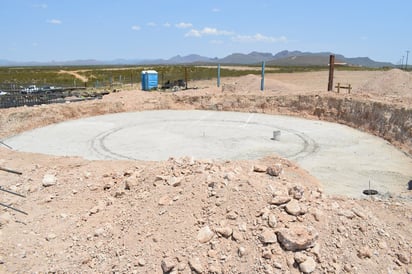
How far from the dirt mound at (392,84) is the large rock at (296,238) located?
21.0 meters

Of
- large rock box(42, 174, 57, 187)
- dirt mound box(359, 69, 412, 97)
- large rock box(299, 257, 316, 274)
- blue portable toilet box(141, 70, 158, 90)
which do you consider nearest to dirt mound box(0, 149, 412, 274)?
large rock box(299, 257, 316, 274)

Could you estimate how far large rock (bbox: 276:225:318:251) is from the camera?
15.9 ft

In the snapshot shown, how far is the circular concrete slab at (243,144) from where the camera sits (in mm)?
10555

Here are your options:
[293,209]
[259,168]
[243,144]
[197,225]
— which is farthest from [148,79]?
[293,209]

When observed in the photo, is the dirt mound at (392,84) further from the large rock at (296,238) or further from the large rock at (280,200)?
the large rock at (296,238)

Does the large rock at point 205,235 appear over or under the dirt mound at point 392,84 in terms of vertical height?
under

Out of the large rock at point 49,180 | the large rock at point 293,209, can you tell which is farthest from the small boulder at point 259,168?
the large rock at point 49,180

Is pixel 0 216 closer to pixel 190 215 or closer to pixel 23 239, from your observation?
pixel 23 239

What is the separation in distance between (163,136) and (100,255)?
9558 mm

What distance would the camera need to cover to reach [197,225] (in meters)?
5.39

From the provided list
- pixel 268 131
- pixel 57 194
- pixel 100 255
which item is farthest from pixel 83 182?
pixel 268 131

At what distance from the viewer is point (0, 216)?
6699 mm

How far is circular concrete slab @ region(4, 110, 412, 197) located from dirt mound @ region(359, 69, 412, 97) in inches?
337

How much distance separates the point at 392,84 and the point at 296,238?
22656mm
